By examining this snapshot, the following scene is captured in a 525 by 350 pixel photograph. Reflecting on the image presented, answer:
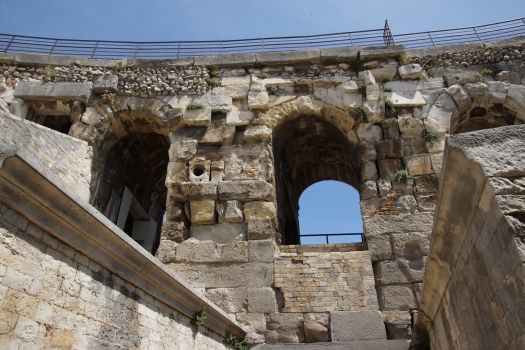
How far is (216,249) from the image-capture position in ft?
21.3

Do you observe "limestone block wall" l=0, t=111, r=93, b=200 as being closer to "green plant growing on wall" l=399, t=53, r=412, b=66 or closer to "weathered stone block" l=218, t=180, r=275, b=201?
"weathered stone block" l=218, t=180, r=275, b=201

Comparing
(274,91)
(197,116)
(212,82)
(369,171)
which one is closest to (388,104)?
(369,171)

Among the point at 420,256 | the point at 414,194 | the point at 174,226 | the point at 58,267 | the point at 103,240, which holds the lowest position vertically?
the point at 58,267

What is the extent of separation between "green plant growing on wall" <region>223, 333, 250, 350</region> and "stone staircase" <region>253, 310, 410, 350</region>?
0.60ft

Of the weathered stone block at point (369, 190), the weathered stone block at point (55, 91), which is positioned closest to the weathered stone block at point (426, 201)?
the weathered stone block at point (369, 190)

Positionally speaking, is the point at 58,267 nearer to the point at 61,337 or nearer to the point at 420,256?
the point at 61,337

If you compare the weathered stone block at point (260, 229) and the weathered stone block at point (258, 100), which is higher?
the weathered stone block at point (258, 100)

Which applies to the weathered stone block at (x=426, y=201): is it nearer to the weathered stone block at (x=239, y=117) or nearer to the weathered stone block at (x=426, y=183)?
the weathered stone block at (x=426, y=183)

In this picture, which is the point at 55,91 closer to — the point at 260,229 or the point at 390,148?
the point at 260,229

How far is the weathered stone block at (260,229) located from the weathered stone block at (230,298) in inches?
35.4

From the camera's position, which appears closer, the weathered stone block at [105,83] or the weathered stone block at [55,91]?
the weathered stone block at [55,91]

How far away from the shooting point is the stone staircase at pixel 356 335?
5.46 meters

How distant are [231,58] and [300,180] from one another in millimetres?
3691

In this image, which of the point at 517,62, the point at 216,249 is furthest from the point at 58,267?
the point at 517,62
